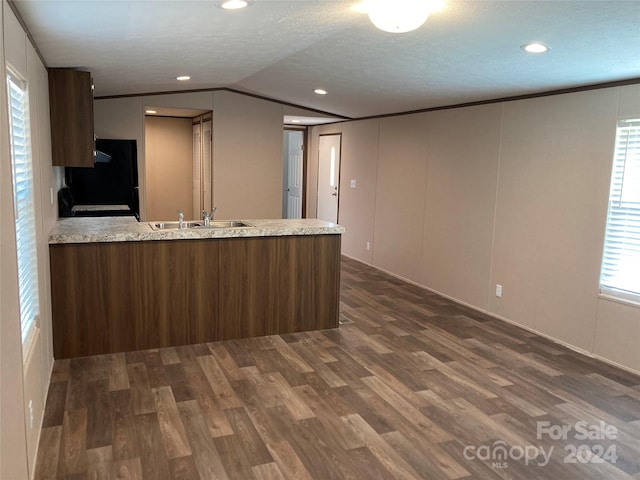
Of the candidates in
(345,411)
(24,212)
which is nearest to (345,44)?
(24,212)

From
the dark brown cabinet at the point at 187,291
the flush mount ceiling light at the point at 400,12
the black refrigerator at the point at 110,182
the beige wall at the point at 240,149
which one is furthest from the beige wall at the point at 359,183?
the flush mount ceiling light at the point at 400,12

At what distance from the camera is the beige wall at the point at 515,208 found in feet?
13.6

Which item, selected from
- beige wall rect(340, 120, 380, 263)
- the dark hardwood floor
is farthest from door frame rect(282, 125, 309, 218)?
the dark hardwood floor

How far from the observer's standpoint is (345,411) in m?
3.12

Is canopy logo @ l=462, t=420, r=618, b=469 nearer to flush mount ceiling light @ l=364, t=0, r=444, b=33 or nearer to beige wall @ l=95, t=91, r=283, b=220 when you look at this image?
flush mount ceiling light @ l=364, t=0, r=444, b=33

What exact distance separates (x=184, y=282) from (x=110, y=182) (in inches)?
113

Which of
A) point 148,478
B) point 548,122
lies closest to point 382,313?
point 548,122

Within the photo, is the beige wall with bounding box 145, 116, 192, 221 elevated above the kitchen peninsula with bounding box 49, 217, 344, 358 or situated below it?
above

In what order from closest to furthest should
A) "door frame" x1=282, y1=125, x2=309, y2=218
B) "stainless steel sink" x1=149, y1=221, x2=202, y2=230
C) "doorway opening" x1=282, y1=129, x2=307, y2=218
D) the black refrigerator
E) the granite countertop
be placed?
the granite countertop → "stainless steel sink" x1=149, y1=221, x2=202, y2=230 → the black refrigerator → "door frame" x1=282, y1=125, x2=309, y2=218 → "doorway opening" x1=282, y1=129, x2=307, y2=218

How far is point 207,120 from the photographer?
7320 millimetres

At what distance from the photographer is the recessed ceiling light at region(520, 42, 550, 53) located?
10.3 ft

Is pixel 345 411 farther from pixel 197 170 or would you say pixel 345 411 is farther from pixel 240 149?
pixel 197 170

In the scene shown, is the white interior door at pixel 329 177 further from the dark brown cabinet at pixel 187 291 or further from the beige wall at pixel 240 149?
the dark brown cabinet at pixel 187 291

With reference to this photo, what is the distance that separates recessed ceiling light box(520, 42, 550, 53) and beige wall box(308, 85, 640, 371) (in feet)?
3.73
